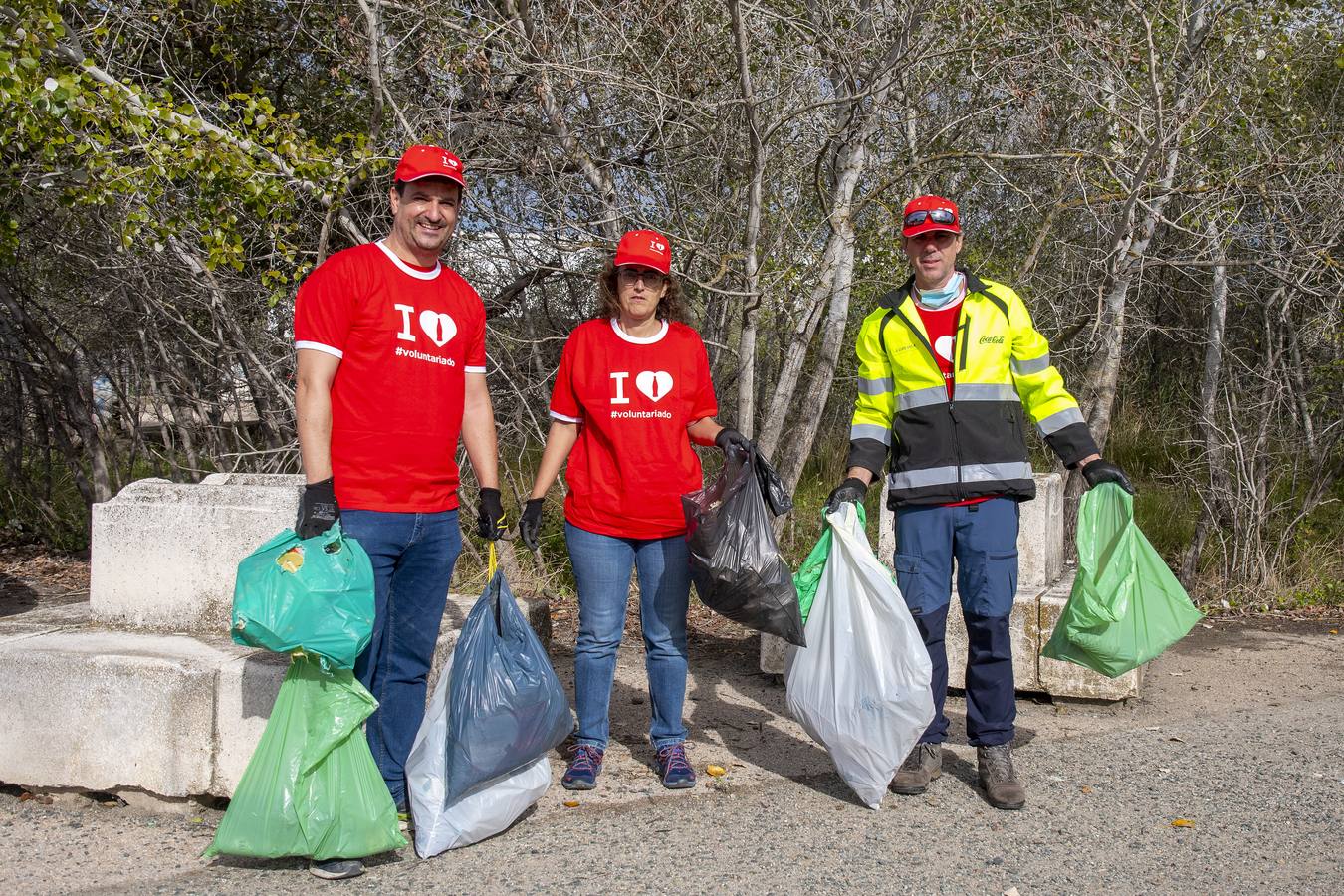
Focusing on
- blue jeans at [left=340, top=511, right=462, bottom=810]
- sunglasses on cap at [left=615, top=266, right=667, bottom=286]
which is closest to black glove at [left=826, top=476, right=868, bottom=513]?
sunglasses on cap at [left=615, top=266, right=667, bottom=286]

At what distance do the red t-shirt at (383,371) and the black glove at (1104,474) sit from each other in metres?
2.05

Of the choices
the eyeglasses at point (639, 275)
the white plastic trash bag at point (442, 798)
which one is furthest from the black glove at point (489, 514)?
the eyeglasses at point (639, 275)

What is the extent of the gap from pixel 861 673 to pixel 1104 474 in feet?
3.37

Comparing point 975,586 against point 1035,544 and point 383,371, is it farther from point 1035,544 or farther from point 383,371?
point 383,371

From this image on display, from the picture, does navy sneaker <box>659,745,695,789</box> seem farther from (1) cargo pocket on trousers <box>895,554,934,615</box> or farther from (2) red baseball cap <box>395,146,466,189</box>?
(2) red baseball cap <box>395,146,466,189</box>

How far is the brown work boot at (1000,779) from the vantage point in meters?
3.52

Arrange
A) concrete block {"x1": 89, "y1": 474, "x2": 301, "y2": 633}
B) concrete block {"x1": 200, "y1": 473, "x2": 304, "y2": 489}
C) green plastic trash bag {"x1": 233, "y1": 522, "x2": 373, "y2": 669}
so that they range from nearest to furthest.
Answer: green plastic trash bag {"x1": 233, "y1": 522, "x2": 373, "y2": 669}, concrete block {"x1": 89, "y1": 474, "x2": 301, "y2": 633}, concrete block {"x1": 200, "y1": 473, "x2": 304, "y2": 489}

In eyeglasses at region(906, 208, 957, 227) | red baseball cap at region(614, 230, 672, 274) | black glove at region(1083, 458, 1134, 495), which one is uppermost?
eyeglasses at region(906, 208, 957, 227)

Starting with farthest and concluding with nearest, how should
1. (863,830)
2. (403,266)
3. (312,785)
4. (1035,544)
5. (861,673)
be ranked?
(1035,544) → (861,673) → (863,830) → (403,266) → (312,785)

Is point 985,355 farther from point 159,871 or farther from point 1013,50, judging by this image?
point 1013,50

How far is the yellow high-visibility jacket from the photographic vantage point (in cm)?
355

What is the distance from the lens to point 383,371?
3096 millimetres

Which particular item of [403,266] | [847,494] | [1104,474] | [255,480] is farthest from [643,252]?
[255,480]

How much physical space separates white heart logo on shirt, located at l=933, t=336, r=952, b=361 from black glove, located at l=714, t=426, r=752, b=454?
67cm
